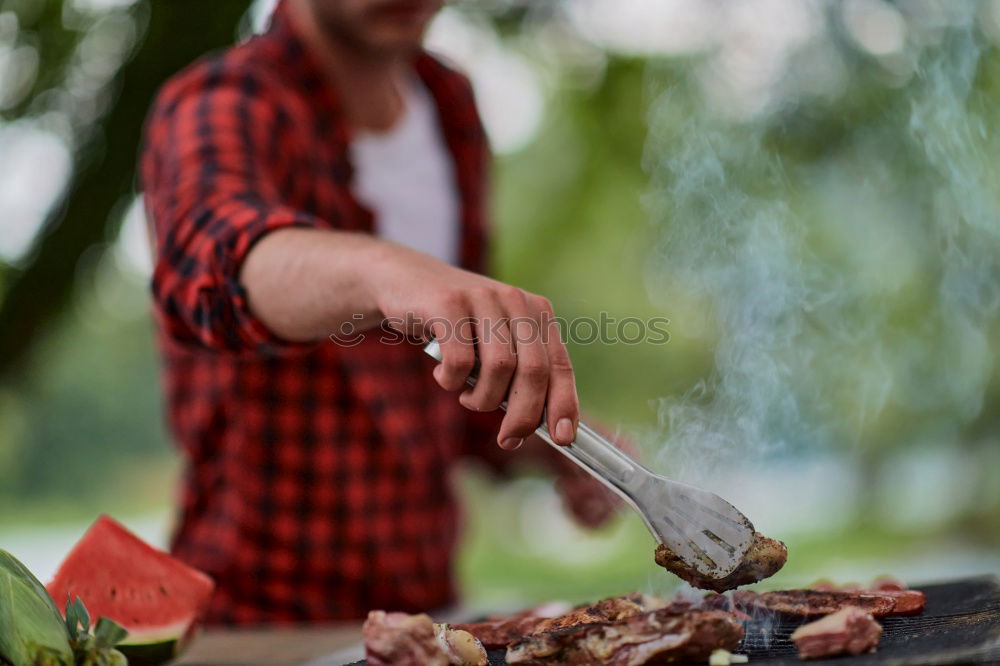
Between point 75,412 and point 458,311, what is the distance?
16761 millimetres

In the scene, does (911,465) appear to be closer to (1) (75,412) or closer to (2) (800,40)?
(2) (800,40)

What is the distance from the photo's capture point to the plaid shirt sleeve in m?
1.62

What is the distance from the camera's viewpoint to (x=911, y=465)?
39.8 ft

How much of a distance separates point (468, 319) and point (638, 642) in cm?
56

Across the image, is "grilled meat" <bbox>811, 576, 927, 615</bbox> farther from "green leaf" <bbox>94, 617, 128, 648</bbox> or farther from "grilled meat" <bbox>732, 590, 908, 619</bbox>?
"green leaf" <bbox>94, 617, 128, 648</bbox>

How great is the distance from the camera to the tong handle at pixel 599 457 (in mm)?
1302

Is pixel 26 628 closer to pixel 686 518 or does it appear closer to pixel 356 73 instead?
pixel 686 518

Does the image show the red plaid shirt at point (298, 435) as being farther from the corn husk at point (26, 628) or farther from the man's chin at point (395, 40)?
the corn husk at point (26, 628)

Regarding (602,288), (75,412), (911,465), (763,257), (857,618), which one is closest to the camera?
(857,618)

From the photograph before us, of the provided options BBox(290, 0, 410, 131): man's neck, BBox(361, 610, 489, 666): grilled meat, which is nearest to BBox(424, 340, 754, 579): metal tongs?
BBox(361, 610, 489, 666): grilled meat

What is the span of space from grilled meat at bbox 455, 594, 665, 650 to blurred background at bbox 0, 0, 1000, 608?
0.37 meters

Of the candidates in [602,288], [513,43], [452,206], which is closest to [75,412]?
[602,288]

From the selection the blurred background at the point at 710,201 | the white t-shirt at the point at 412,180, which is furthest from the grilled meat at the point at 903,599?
the white t-shirt at the point at 412,180

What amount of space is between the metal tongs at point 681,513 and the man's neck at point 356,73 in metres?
1.40
